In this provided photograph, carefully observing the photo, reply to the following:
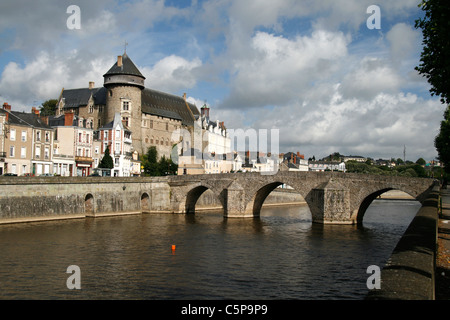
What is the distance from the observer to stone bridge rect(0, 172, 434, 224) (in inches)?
1554

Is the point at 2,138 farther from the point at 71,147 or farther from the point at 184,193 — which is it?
the point at 184,193

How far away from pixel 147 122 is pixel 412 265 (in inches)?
3038

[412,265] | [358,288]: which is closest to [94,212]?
[358,288]

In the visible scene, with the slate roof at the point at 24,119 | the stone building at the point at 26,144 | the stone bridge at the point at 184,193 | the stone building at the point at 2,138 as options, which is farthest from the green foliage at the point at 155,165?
the stone building at the point at 2,138

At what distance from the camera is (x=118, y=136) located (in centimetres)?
6994

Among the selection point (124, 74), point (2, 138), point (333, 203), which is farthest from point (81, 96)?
point (333, 203)

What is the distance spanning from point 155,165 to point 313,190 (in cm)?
3747

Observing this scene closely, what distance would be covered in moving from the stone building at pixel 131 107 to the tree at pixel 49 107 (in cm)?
656

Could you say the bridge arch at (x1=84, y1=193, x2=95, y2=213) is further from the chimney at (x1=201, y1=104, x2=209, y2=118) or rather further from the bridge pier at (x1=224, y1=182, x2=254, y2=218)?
the chimney at (x1=201, y1=104, x2=209, y2=118)

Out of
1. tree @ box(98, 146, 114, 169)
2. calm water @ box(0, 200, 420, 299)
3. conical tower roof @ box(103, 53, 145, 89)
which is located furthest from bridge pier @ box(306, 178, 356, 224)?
conical tower roof @ box(103, 53, 145, 89)

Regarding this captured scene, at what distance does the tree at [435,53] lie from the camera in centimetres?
1482

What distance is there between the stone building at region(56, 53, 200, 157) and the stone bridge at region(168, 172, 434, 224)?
84.7ft
